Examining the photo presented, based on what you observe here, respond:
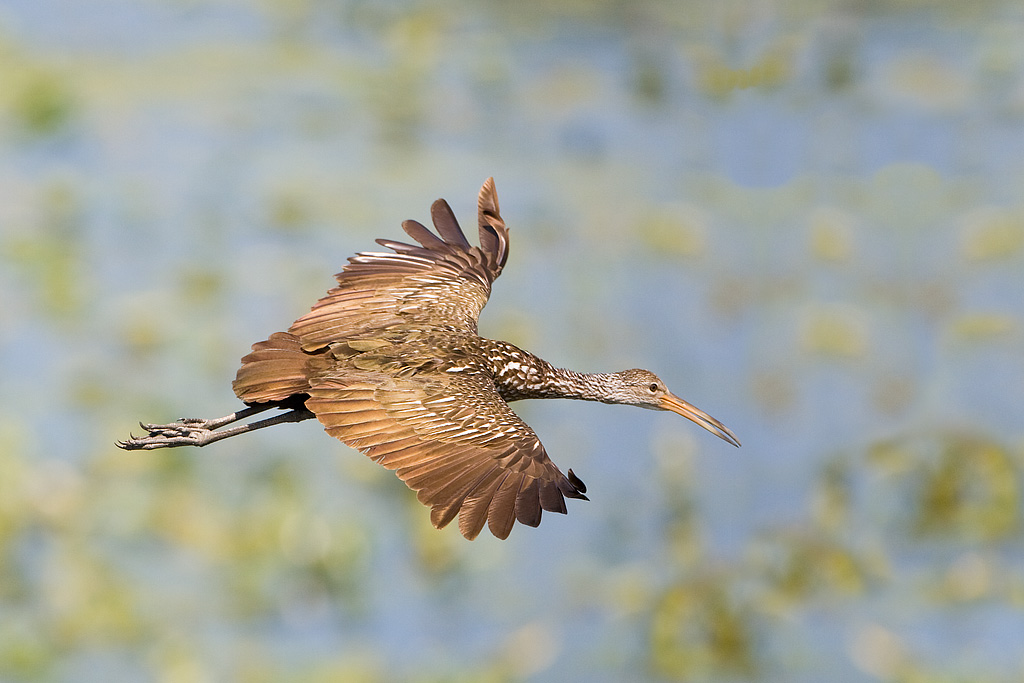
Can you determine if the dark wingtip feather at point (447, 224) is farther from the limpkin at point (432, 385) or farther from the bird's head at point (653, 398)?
the bird's head at point (653, 398)

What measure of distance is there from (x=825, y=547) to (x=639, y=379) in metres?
19.3

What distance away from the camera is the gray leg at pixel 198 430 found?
221 inches

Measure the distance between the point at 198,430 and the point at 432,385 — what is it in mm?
1341

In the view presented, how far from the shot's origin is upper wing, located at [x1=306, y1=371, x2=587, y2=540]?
183 inches

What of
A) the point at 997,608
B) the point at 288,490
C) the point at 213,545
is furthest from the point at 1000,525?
the point at 213,545

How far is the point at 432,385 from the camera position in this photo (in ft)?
17.3

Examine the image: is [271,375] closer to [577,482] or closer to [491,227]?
[577,482]

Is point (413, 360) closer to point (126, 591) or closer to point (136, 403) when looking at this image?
point (136, 403)

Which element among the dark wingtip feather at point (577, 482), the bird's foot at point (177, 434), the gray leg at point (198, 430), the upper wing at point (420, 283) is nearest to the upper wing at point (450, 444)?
the dark wingtip feather at point (577, 482)

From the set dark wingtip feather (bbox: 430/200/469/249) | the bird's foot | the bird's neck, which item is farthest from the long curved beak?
the bird's foot

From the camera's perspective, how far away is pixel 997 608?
2442 cm

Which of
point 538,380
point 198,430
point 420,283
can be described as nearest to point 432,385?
point 538,380

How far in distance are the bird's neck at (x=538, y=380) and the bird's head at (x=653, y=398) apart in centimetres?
7

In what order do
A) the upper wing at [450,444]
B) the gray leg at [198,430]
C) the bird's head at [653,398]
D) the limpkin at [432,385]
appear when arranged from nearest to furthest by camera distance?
the upper wing at [450,444] → the limpkin at [432,385] → the gray leg at [198,430] → the bird's head at [653,398]
